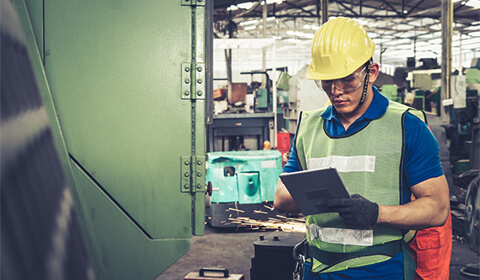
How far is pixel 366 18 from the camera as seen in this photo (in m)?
17.5

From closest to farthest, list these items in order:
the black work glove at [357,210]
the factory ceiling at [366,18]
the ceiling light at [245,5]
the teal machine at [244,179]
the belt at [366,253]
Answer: the black work glove at [357,210] < the belt at [366,253] < the teal machine at [244,179] < the ceiling light at [245,5] < the factory ceiling at [366,18]

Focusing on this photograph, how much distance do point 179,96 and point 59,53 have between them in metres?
0.55

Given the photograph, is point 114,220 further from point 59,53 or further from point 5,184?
point 5,184

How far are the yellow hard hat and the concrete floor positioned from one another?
291 cm

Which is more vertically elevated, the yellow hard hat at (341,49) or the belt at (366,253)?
the yellow hard hat at (341,49)

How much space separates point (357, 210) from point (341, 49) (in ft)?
2.09

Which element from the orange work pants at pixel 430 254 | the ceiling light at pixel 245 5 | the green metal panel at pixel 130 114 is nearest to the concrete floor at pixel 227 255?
the orange work pants at pixel 430 254

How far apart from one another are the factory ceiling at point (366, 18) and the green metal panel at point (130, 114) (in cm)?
792

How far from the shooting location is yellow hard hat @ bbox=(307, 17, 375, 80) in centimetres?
177

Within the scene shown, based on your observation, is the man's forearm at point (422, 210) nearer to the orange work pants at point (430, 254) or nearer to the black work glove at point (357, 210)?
the black work glove at point (357, 210)

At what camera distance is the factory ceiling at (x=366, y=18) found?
13719 millimetres

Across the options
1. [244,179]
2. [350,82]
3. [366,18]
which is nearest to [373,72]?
[350,82]

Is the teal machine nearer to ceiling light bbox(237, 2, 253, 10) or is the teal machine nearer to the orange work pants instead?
the orange work pants

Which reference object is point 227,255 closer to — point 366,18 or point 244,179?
point 244,179
